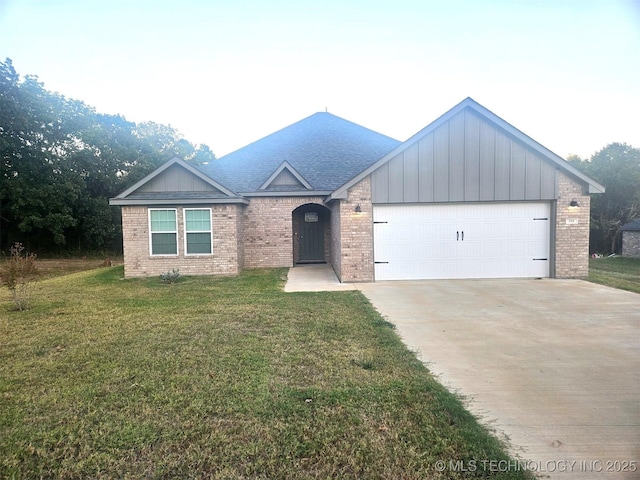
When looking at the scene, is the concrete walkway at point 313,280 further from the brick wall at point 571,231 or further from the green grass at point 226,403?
the brick wall at point 571,231

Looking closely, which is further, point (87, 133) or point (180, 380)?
point (87, 133)

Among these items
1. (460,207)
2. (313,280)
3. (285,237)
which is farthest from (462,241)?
(285,237)

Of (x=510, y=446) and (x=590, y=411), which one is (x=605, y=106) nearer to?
(x=590, y=411)

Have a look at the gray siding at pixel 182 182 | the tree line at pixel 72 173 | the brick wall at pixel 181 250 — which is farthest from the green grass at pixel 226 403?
the tree line at pixel 72 173

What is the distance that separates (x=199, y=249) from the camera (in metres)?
12.1

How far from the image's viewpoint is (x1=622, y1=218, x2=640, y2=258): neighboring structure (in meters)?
23.3

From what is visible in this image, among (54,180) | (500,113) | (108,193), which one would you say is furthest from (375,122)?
(54,180)

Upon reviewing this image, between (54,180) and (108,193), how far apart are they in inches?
144

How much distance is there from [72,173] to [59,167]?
36.7 inches

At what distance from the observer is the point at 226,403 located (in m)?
3.37

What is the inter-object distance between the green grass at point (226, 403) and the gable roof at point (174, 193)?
19.5 ft

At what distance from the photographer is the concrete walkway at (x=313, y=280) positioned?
951 cm

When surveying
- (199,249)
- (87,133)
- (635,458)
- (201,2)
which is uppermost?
(87,133)

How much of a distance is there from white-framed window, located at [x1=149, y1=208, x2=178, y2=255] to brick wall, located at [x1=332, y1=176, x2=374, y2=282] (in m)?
5.48
